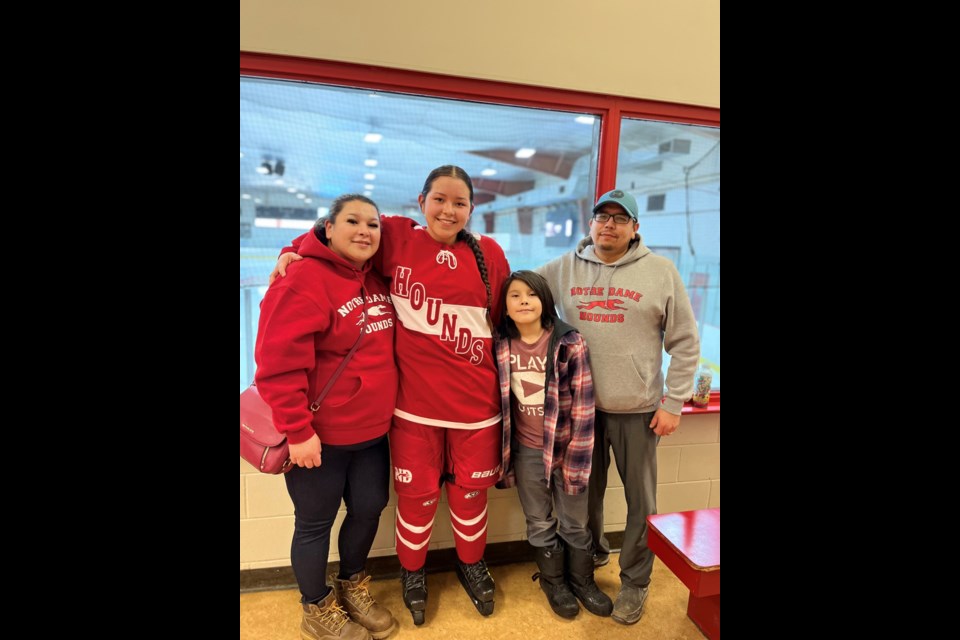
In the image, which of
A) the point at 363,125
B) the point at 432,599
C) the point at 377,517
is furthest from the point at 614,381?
the point at 363,125

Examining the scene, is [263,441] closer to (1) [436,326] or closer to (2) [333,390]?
(2) [333,390]

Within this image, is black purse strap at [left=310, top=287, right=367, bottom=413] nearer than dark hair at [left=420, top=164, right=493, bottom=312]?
Yes

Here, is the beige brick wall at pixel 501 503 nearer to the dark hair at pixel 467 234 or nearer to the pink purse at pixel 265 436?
the pink purse at pixel 265 436

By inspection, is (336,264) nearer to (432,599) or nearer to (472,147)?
(472,147)

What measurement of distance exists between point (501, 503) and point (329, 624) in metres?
0.81

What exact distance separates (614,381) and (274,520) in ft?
4.84

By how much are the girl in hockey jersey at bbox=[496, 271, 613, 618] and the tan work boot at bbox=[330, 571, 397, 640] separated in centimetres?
61

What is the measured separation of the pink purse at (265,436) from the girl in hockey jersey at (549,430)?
577 mm

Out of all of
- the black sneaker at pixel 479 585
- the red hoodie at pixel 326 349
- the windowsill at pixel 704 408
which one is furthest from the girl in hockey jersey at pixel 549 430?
the windowsill at pixel 704 408

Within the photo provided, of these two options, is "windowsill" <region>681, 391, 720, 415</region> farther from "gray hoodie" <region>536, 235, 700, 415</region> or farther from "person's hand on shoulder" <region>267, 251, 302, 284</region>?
"person's hand on shoulder" <region>267, 251, 302, 284</region>

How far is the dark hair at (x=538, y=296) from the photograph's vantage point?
1.70 m

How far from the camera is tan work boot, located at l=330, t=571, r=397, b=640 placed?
1.72 meters

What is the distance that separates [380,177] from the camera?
1.95 meters

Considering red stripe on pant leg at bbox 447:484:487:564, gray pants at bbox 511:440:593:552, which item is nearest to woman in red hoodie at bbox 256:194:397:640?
red stripe on pant leg at bbox 447:484:487:564
